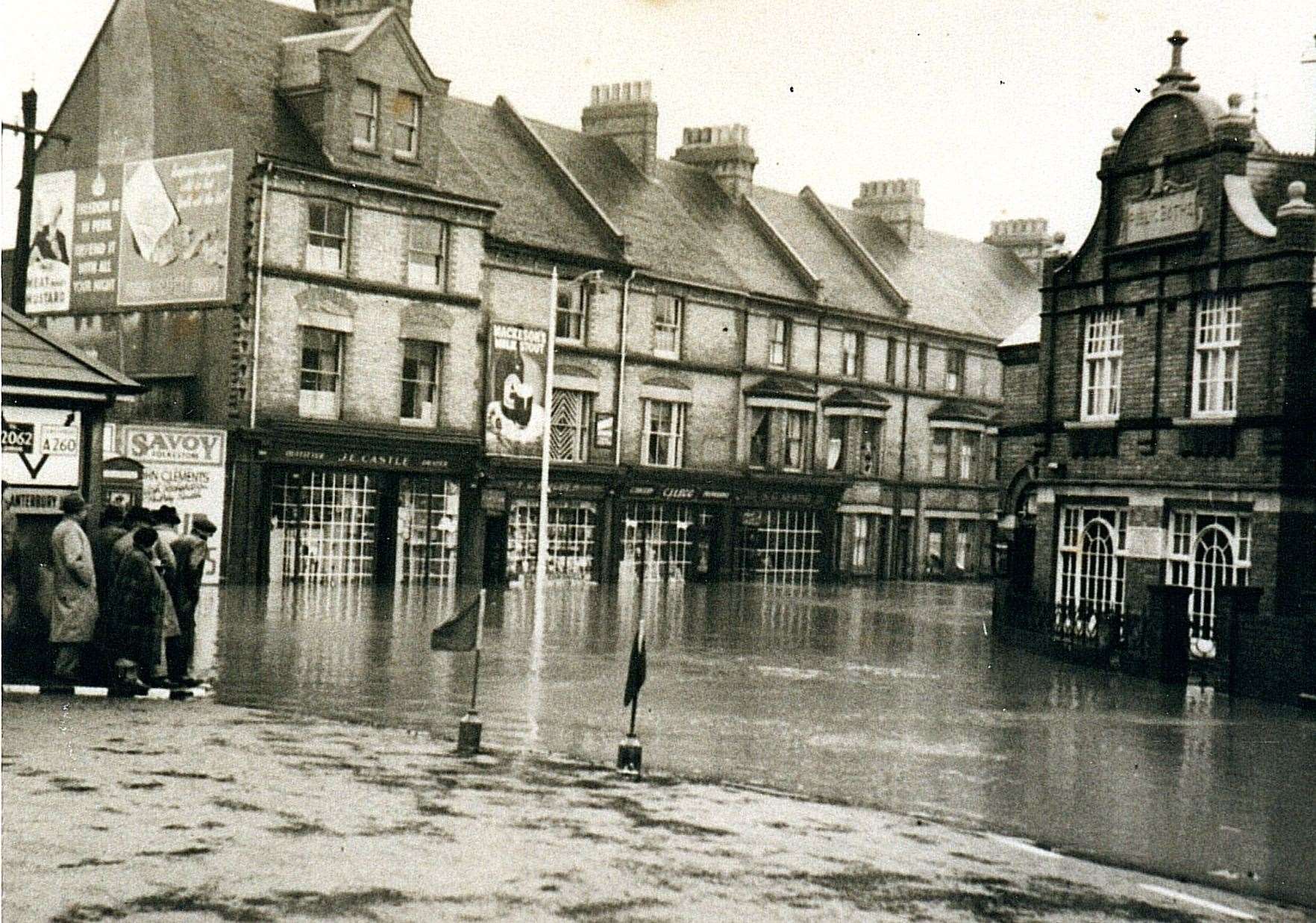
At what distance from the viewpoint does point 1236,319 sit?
2548 cm

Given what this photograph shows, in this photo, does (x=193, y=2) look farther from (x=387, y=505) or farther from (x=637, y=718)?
(x=637, y=718)

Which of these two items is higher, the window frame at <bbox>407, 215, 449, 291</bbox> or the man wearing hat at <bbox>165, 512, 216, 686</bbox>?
the window frame at <bbox>407, 215, 449, 291</bbox>

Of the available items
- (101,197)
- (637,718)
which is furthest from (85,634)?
(101,197)

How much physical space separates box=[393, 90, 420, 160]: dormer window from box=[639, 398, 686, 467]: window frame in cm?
1130

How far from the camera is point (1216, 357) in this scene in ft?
85.8

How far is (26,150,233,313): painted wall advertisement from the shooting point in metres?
35.0

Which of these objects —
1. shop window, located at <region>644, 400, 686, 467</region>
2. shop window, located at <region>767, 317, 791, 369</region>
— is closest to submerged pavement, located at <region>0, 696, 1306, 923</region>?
shop window, located at <region>644, 400, 686, 467</region>

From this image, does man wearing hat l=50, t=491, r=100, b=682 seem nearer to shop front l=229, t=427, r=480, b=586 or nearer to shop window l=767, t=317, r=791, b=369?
shop front l=229, t=427, r=480, b=586

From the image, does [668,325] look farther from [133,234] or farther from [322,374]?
[133,234]

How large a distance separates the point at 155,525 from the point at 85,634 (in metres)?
1.81

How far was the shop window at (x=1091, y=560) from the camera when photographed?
28078mm

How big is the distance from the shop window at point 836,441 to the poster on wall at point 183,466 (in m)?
26.2

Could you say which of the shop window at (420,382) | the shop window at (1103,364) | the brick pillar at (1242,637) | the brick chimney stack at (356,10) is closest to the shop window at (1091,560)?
the shop window at (1103,364)

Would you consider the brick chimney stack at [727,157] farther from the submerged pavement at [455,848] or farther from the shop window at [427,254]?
the submerged pavement at [455,848]
